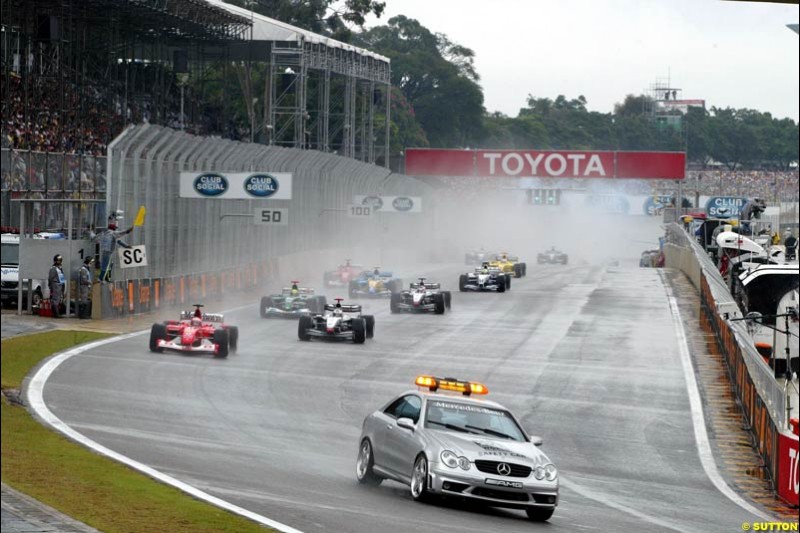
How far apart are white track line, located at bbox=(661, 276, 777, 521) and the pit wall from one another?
52 cm

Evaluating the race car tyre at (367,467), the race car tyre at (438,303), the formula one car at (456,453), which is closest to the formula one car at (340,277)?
the race car tyre at (438,303)

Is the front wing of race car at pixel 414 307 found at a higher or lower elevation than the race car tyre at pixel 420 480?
higher

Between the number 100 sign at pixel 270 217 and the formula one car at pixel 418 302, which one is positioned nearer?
the formula one car at pixel 418 302

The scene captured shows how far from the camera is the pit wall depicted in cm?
1576

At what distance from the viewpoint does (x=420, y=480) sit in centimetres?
1358

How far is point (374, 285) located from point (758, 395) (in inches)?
979

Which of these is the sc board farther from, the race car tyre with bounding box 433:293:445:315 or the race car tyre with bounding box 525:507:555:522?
the race car tyre with bounding box 525:507:555:522

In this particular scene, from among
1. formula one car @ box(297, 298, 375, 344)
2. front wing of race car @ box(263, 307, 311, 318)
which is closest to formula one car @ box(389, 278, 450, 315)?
front wing of race car @ box(263, 307, 311, 318)

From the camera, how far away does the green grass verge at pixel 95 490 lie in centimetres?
1102

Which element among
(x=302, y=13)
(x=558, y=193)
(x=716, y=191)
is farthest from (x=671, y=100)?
(x=302, y=13)

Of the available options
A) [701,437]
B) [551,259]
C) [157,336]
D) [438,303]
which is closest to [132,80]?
[438,303]

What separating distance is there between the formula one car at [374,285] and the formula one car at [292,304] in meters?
8.50

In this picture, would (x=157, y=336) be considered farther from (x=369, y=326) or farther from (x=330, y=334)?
(x=369, y=326)

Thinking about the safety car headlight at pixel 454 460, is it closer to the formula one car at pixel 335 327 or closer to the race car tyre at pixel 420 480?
the race car tyre at pixel 420 480
